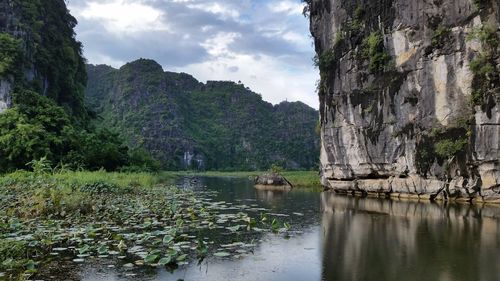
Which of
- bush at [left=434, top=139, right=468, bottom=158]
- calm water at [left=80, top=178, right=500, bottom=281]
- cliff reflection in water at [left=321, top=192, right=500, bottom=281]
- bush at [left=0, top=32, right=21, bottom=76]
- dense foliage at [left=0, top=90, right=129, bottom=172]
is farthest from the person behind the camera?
bush at [left=0, top=32, right=21, bottom=76]

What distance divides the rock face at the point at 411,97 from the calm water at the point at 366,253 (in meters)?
6.54

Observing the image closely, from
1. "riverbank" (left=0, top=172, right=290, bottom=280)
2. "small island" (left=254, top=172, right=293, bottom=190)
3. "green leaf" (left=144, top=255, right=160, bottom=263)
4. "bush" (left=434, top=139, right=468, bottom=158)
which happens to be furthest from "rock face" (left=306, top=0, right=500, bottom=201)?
"green leaf" (left=144, top=255, right=160, bottom=263)

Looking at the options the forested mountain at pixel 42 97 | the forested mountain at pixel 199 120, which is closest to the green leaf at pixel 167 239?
the forested mountain at pixel 42 97

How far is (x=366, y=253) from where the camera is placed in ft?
29.2

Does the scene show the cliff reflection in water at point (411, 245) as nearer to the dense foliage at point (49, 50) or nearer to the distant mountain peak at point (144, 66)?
the dense foliage at point (49, 50)

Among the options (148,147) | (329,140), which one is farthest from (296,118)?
(329,140)

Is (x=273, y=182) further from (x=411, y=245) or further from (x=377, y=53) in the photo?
(x=411, y=245)

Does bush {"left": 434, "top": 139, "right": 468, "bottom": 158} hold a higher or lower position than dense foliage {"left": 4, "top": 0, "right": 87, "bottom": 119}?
lower

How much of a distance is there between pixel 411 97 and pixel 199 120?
8648cm

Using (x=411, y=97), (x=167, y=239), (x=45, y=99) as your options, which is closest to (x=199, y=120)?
(x=45, y=99)

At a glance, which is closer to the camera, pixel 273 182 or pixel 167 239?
pixel 167 239

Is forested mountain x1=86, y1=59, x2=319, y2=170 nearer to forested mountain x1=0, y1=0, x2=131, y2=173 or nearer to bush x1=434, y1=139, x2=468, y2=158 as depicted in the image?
forested mountain x1=0, y1=0, x2=131, y2=173

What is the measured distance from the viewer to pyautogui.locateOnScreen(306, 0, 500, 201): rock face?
19625 mm

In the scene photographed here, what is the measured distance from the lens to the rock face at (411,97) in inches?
773
